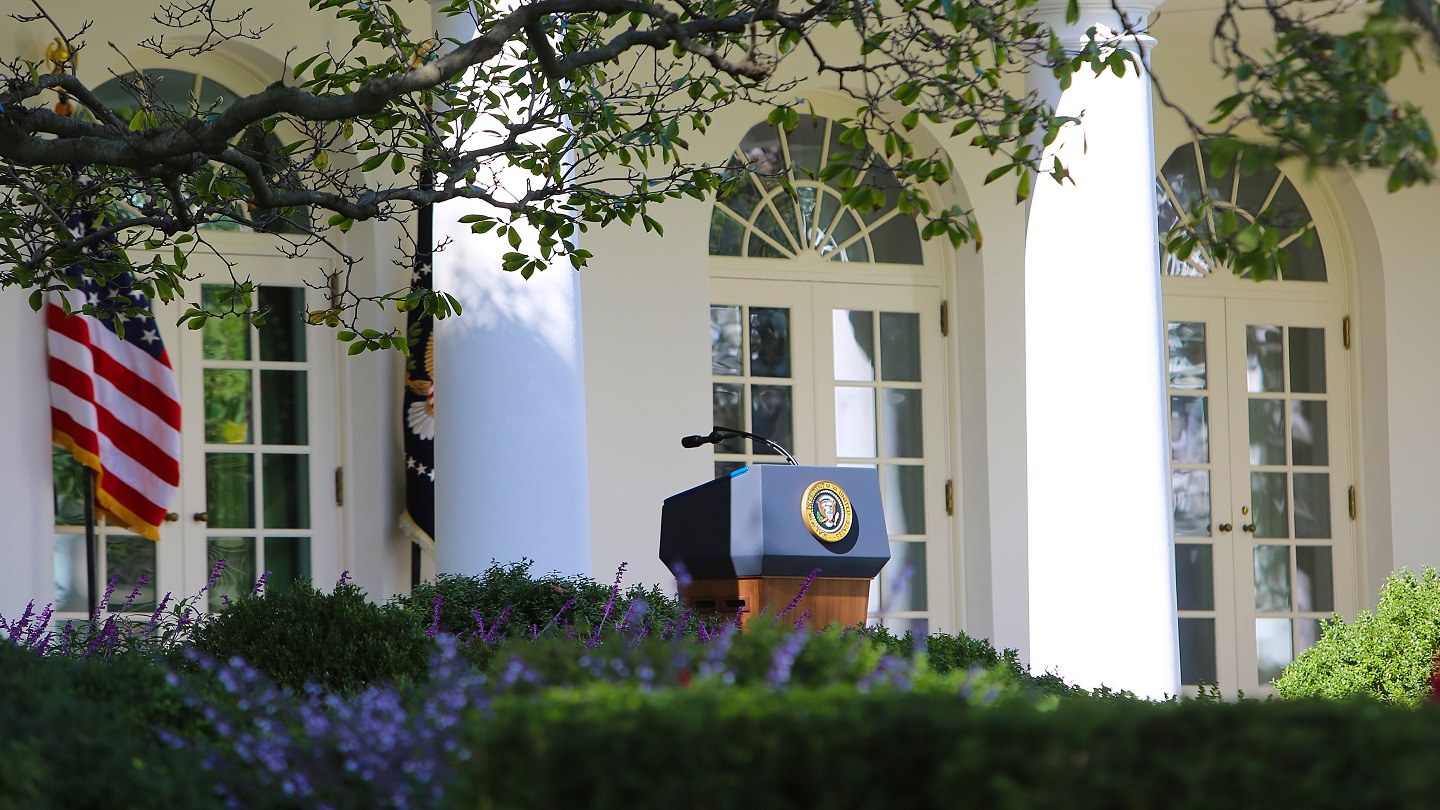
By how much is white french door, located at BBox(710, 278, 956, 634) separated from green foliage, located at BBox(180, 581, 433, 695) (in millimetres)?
3973

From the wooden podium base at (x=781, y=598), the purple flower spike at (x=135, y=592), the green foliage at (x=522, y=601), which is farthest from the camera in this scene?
the wooden podium base at (x=781, y=598)

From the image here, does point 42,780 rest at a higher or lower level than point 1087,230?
lower

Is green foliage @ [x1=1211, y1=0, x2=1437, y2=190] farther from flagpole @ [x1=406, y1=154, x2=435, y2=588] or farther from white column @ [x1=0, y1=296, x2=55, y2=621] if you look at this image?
white column @ [x1=0, y1=296, x2=55, y2=621]

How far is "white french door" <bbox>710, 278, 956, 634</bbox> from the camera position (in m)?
7.30

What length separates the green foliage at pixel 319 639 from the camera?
3.16 m

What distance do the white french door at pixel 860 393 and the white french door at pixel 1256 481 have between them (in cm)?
138

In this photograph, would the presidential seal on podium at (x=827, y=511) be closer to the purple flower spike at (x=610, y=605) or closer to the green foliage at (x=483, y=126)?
the purple flower spike at (x=610, y=605)

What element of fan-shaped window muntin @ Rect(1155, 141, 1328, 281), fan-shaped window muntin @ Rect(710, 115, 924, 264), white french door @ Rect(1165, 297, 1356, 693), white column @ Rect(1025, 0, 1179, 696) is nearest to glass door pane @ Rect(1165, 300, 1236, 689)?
white french door @ Rect(1165, 297, 1356, 693)

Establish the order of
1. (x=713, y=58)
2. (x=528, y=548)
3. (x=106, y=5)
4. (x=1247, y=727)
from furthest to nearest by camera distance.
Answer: (x=106, y=5) < (x=528, y=548) < (x=713, y=58) < (x=1247, y=727)

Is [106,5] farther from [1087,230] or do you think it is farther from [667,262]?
[1087,230]

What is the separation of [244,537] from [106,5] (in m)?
2.33

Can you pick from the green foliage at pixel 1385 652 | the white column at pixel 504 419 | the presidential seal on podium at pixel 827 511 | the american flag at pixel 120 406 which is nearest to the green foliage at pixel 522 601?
the white column at pixel 504 419

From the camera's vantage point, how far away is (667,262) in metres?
7.00

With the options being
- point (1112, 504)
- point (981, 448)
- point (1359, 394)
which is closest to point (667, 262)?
point (981, 448)
